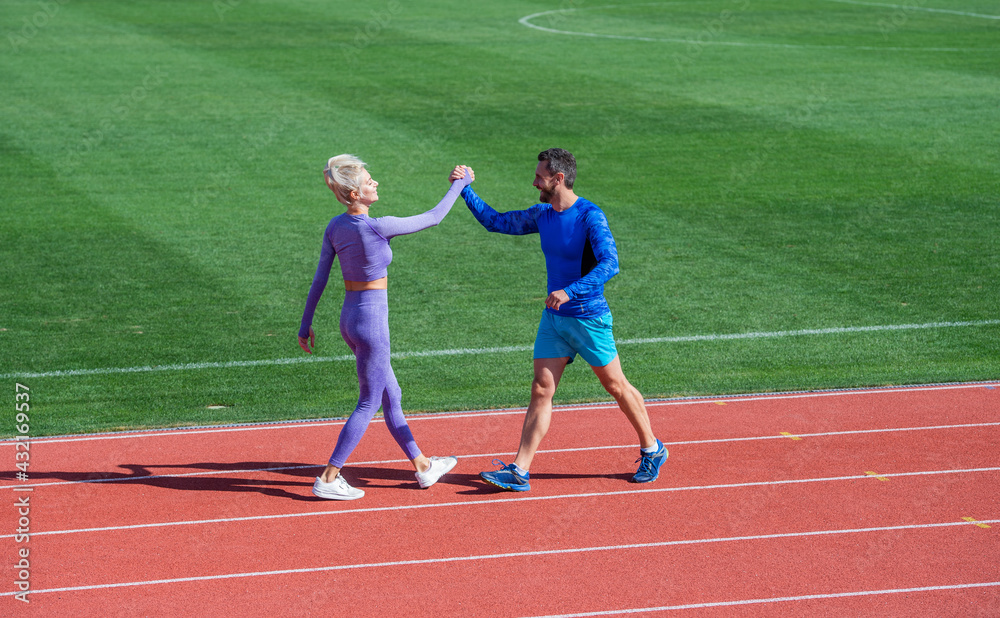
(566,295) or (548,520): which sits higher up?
(566,295)

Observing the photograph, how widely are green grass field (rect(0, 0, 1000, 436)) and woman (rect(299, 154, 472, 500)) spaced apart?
176 cm

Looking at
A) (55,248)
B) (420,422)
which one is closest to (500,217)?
(420,422)

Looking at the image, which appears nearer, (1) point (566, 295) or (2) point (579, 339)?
(1) point (566, 295)

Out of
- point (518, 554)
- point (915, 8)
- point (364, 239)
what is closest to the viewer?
point (518, 554)

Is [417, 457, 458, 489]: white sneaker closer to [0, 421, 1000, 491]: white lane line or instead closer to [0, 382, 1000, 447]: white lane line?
[0, 421, 1000, 491]: white lane line

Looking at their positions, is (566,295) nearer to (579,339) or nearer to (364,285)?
(579,339)

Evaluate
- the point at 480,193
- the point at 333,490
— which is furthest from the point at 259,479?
the point at 480,193

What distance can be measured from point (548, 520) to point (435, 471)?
872 mm

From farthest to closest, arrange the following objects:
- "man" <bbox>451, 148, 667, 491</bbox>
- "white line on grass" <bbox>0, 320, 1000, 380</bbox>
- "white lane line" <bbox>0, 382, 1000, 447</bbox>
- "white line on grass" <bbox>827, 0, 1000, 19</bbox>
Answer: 1. "white line on grass" <bbox>827, 0, 1000, 19</bbox>
2. "white line on grass" <bbox>0, 320, 1000, 380</bbox>
3. "white lane line" <bbox>0, 382, 1000, 447</bbox>
4. "man" <bbox>451, 148, 667, 491</bbox>

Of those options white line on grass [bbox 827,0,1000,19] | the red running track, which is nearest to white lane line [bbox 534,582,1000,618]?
the red running track

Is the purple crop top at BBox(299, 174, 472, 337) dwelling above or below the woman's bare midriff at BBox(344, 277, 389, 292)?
above

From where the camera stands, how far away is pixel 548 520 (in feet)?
22.1

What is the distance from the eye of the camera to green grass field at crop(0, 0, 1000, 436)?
378 inches

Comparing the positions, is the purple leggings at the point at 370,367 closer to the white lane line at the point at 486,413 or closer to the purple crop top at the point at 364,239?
the purple crop top at the point at 364,239
